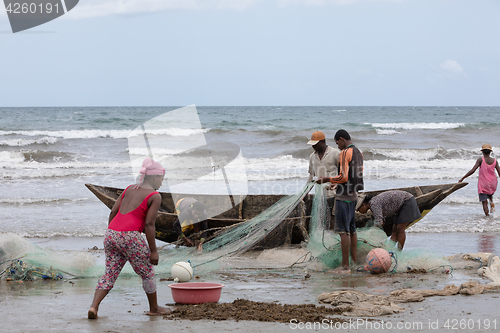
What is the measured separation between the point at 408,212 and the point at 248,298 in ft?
8.88

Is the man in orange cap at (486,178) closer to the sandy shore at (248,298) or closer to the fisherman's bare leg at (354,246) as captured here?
the sandy shore at (248,298)

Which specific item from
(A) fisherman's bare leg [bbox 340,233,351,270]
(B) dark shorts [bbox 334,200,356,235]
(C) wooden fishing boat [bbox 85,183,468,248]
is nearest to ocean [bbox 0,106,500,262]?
(C) wooden fishing boat [bbox 85,183,468,248]

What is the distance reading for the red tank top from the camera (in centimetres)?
396

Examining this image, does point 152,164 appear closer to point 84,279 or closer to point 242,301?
point 242,301

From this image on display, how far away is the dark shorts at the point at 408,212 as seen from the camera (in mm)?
6312

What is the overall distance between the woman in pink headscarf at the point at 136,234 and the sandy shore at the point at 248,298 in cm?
27

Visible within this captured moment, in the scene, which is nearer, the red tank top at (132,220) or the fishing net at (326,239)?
the red tank top at (132,220)

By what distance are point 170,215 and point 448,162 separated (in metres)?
16.5

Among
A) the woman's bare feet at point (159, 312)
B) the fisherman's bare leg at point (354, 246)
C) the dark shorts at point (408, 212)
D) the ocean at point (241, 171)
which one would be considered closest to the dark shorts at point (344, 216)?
the fisherman's bare leg at point (354, 246)

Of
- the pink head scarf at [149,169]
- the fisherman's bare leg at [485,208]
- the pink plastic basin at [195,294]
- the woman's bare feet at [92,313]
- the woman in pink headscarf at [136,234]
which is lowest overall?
the fisherman's bare leg at [485,208]

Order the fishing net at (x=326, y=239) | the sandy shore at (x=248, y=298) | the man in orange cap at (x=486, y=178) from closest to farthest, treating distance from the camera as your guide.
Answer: the sandy shore at (x=248, y=298) < the fishing net at (x=326, y=239) < the man in orange cap at (x=486, y=178)

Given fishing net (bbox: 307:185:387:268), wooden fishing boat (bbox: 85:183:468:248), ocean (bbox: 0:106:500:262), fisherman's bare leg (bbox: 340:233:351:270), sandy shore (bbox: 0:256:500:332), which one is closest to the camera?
sandy shore (bbox: 0:256:500:332)

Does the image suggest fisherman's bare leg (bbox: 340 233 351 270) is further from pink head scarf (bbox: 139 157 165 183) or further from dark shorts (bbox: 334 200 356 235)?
pink head scarf (bbox: 139 157 165 183)

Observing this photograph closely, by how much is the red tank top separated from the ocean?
4.20 meters
